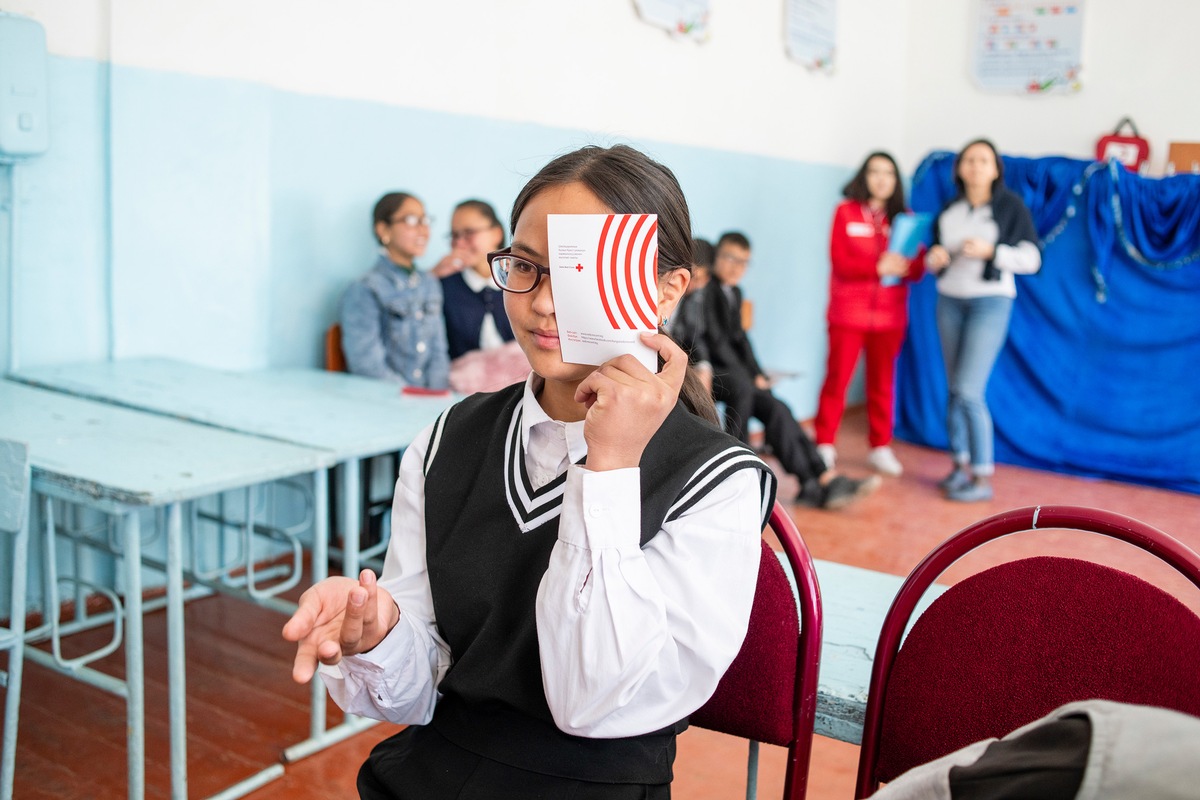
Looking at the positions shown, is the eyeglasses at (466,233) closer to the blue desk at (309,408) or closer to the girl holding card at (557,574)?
the blue desk at (309,408)

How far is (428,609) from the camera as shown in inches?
45.6

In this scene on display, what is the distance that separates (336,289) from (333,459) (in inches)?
56.2

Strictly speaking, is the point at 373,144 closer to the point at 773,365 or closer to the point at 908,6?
the point at 773,365

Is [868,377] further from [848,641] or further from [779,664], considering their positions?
[779,664]

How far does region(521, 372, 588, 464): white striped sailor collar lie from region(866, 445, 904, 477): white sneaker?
3.96m

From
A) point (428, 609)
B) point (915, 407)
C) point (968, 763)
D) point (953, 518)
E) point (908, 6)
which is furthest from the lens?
point (908, 6)

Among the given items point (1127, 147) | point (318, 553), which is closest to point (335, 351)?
point (318, 553)

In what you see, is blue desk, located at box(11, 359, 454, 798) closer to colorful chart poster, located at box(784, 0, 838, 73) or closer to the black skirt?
the black skirt

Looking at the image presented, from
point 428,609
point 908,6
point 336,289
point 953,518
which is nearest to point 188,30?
point 336,289

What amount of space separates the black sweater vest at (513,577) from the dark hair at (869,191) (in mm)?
3898

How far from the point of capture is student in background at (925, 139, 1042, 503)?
4.37 m

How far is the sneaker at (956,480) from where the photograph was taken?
14.8 feet

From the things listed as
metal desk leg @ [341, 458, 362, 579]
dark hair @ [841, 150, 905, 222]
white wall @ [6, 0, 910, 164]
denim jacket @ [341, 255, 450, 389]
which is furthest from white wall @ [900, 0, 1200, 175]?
metal desk leg @ [341, 458, 362, 579]

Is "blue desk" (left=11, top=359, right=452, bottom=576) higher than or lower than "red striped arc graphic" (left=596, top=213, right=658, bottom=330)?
lower
